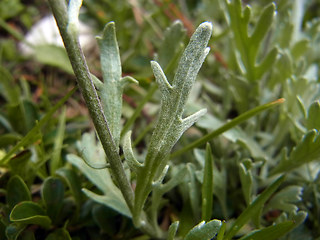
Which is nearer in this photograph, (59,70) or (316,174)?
(316,174)

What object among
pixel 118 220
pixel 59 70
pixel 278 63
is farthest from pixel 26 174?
pixel 278 63

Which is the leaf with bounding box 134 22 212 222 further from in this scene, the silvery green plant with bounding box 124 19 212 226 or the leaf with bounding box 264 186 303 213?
the leaf with bounding box 264 186 303 213

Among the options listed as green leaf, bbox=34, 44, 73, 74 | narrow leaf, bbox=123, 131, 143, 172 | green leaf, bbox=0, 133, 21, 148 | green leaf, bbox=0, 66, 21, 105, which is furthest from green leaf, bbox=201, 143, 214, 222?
green leaf, bbox=34, 44, 73, 74

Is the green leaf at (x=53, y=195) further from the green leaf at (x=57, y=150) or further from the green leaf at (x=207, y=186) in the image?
the green leaf at (x=207, y=186)

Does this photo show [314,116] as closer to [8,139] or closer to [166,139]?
[166,139]

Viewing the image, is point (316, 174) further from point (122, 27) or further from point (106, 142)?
point (122, 27)

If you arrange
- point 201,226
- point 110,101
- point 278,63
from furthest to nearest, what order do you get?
point 278,63, point 110,101, point 201,226

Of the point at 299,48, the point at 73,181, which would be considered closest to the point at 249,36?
the point at 299,48

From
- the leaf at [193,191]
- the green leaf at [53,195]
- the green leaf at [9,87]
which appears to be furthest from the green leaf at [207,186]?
the green leaf at [9,87]
